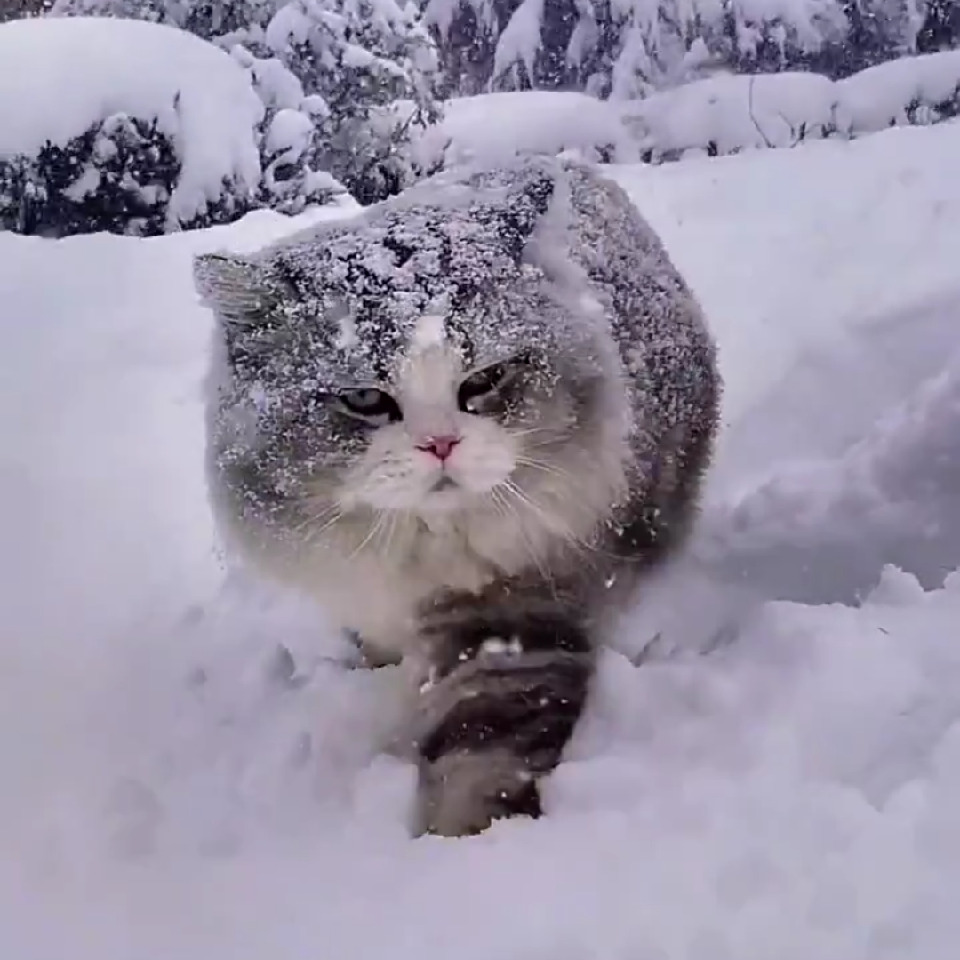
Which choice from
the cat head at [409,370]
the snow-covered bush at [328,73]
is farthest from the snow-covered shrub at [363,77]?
Result: the cat head at [409,370]

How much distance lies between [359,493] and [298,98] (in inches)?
22.0

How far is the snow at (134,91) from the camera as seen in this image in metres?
1.28

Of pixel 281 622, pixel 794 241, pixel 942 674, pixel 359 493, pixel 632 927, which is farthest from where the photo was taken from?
pixel 794 241

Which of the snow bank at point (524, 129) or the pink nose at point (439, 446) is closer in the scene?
the pink nose at point (439, 446)

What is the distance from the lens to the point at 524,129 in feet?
4.12

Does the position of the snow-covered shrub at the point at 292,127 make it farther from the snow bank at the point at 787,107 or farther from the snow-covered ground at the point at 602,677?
the snow bank at the point at 787,107

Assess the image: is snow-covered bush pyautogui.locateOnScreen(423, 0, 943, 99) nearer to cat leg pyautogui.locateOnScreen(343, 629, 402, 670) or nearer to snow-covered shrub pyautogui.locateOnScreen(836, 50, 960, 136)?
snow-covered shrub pyautogui.locateOnScreen(836, 50, 960, 136)

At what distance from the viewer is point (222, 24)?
1270 millimetres

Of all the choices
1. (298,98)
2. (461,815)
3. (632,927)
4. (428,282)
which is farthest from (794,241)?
(632,927)

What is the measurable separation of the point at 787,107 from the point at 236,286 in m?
0.72

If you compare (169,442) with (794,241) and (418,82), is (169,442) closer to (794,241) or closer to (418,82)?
(418,82)

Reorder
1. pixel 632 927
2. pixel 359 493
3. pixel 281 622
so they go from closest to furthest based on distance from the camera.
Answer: pixel 632 927
pixel 359 493
pixel 281 622

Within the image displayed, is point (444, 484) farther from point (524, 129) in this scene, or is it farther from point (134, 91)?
point (134, 91)

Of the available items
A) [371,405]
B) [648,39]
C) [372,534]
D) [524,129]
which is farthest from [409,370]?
[648,39]
